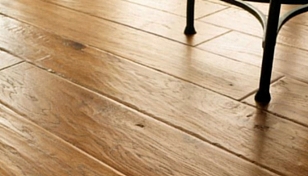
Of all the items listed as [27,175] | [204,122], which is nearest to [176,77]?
[204,122]

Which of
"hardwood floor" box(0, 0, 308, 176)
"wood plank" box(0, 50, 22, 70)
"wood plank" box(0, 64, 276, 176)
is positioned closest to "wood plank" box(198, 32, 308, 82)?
"hardwood floor" box(0, 0, 308, 176)

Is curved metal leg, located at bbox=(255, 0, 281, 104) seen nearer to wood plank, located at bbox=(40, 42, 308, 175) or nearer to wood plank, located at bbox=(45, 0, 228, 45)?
wood plank, located at bbox=(40, 42, 308, 175)

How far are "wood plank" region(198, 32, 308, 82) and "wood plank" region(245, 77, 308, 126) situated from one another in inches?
1.9

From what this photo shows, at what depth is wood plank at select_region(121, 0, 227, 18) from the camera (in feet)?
5.77

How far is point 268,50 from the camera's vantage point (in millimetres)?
1187

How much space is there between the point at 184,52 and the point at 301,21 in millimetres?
464

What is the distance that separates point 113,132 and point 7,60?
19.4 inches

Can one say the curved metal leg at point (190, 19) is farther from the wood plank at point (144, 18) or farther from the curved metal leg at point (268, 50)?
the curved metal leg at point (268, 50)

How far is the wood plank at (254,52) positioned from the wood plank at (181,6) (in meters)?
0.22

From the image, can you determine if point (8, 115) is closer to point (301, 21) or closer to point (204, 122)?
point (204, 122)

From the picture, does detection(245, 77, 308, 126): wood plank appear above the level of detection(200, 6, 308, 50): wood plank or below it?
below

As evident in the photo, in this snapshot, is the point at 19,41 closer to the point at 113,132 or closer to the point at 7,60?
the point at 7,60

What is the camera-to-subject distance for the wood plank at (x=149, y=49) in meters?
1.31

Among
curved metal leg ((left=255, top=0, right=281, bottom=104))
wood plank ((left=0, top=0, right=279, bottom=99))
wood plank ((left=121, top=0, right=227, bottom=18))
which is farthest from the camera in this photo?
wood plank ((left=121, top=0, right=227, bottom=18))
